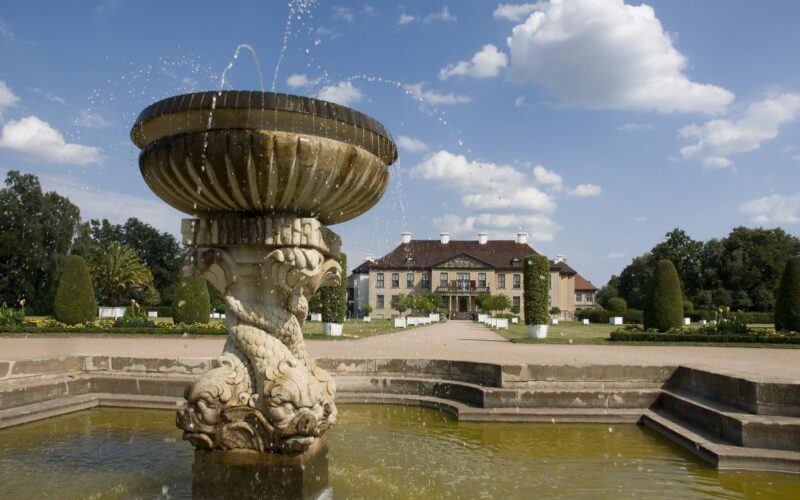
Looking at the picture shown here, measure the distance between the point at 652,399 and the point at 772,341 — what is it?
1351 centimetres

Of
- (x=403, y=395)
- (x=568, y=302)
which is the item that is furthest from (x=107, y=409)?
(x=568, y=302)

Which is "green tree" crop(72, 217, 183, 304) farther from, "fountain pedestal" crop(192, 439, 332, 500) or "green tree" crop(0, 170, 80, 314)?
"fountain pedestal" crop(192, 439, 332, 500)

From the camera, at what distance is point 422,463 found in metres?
4.97

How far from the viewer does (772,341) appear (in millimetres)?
17547

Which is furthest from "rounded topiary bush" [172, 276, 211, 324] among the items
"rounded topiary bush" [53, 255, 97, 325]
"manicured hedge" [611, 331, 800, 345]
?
"manicured hedge" [611, 331, 800, 345]

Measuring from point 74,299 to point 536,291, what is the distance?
17.7m

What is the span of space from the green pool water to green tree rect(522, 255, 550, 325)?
14632mm

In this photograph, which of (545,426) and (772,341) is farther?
(772,341)

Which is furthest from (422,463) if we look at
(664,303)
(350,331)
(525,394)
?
(350,331)

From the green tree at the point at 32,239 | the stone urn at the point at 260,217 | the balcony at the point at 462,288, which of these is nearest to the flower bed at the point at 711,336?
the stone urn at the point at 260,217

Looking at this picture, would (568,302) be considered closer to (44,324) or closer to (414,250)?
(414,250)

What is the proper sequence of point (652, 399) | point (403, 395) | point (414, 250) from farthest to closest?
1. point (414, 250)
2. point (403, 395)
3. point (652, 399)

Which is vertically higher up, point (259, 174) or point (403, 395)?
point (259, 174)

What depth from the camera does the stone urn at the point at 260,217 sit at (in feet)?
11.7
